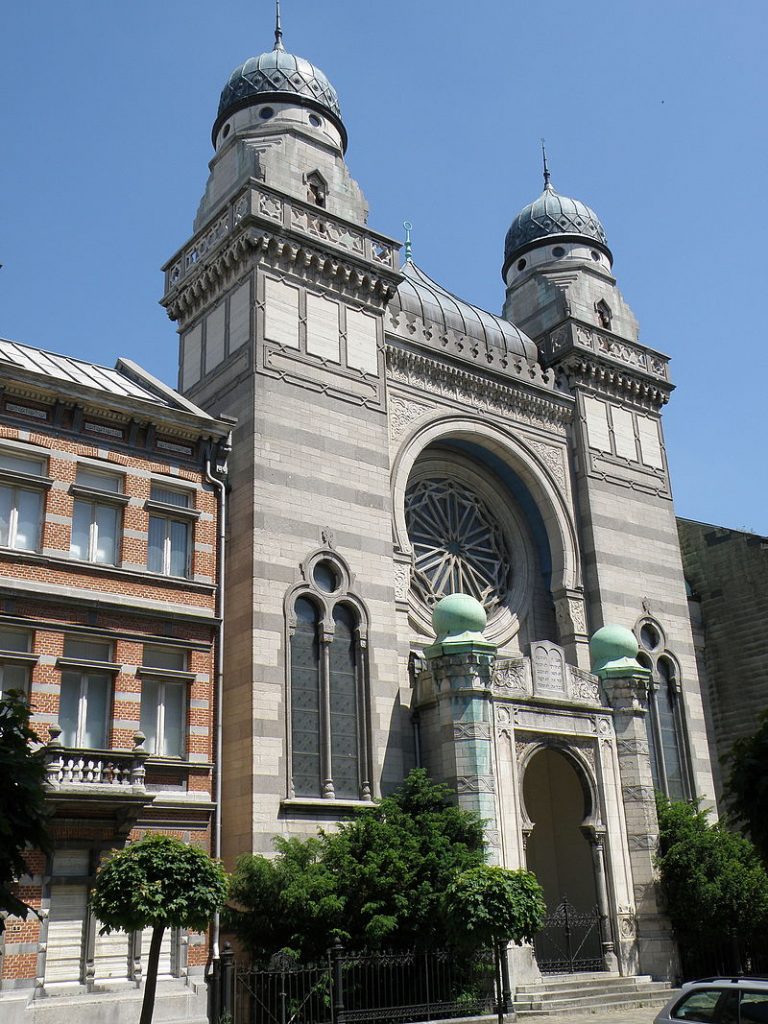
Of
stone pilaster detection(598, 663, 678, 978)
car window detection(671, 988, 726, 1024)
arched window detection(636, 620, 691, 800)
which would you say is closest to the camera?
car window detection(671, 988, 726, 1024)

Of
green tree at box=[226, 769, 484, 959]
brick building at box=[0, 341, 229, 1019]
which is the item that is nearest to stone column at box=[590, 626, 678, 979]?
green tree at box=[226, 769, 484, 959]

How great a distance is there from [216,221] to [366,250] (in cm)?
442

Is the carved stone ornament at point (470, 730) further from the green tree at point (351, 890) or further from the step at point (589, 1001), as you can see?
the step at point (589, 1001)

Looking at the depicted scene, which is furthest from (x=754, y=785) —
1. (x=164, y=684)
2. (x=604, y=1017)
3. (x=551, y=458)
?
(x=551, y=458)

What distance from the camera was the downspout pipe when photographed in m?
23.5

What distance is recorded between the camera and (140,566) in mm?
24438

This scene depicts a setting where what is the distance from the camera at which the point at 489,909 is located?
2036 centimetres

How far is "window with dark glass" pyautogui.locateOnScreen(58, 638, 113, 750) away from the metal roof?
6.09 meters

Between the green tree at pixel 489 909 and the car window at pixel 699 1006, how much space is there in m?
6.45

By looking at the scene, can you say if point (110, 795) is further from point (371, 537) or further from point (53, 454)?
point (371, 537)

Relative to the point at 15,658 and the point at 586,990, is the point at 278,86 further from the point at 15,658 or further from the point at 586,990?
the point at 586,990

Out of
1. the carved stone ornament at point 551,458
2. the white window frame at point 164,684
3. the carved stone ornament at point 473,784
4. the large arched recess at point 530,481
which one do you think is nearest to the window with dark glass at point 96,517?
the white window frame at point 164,684

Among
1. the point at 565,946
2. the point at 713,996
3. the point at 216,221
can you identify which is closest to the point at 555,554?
the point at 565,946

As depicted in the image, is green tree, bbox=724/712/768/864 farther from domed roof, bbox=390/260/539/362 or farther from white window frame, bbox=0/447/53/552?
domed roof, bbox=390/260/539/362
